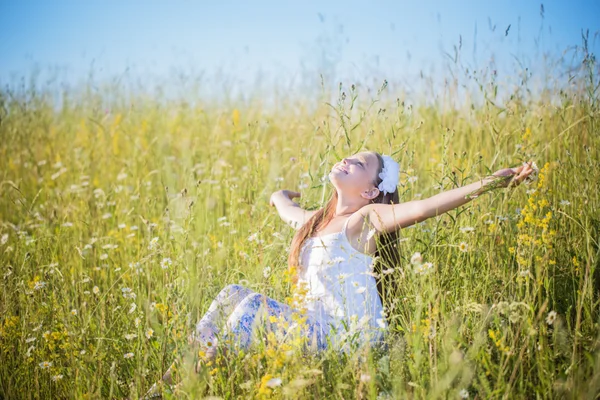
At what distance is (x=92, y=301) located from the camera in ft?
7.72

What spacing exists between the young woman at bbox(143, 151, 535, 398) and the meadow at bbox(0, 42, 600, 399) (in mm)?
87

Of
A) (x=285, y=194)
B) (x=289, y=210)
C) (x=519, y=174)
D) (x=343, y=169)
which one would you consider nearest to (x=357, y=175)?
(x=343, y=169)

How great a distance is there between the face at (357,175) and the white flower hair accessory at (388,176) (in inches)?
1.4

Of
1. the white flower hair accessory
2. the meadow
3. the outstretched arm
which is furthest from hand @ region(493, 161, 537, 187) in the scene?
the white flower hair accessory

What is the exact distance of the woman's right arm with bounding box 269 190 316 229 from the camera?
2.73 meters

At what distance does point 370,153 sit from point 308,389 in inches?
47.2

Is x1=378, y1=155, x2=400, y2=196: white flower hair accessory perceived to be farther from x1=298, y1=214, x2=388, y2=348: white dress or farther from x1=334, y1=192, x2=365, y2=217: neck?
x1=298, y1=214, x2=388, y2=348: white dress

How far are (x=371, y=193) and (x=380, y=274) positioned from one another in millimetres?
607

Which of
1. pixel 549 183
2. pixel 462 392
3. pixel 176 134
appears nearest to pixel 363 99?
pixel 549 183

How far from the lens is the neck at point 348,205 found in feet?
8.48

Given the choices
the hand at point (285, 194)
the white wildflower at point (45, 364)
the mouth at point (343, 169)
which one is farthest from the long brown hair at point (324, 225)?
the white wildflower at point (45, 364)

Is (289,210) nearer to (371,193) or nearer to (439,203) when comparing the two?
(371,193)

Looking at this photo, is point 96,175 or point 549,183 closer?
point 549,183

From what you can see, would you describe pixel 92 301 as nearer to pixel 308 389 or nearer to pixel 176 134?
pixel 308 389
